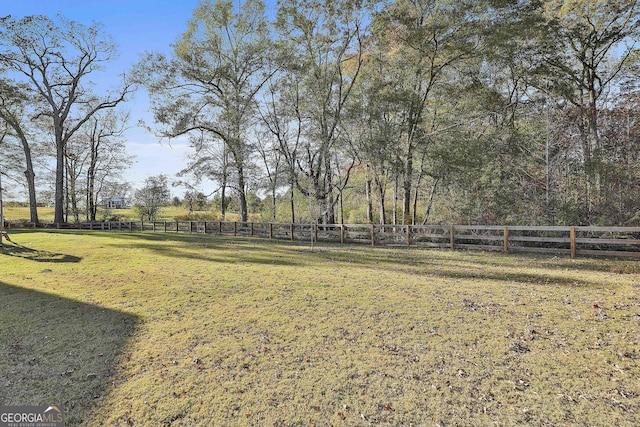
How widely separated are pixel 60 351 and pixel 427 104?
1421 centimetres

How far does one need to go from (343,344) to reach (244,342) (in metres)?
1.11

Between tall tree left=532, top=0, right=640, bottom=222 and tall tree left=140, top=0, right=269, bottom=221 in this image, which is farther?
tall tree left=140, top=0, right=269, bottom=221

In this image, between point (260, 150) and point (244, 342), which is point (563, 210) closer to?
point (244, 342)

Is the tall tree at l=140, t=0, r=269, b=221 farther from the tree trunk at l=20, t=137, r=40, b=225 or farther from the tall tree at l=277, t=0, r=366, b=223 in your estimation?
the tree trunk at l=20, t=137, r=40, b=225

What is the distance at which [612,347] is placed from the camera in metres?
3.06

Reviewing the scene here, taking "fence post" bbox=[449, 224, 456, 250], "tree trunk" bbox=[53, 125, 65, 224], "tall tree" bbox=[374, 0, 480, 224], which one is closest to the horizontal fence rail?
"fence post" bbox=[449, 224, 456, 250]

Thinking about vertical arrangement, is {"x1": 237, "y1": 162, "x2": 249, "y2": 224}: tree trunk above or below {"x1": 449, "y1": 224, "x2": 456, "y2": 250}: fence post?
above

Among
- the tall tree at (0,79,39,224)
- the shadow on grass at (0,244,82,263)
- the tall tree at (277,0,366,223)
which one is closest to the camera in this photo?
the shadow on grass at (0,244,82,263)

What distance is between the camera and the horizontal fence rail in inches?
324

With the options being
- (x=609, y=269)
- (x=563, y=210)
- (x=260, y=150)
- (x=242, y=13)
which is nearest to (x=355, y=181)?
(x=260, y=150)

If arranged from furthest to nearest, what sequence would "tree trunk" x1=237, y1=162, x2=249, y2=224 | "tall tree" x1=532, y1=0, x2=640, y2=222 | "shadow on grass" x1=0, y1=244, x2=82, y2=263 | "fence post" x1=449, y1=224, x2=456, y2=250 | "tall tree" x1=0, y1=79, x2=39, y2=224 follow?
"tall tree" x1=0, y1=79, x2=39, y2=224
"tree trunk" x1=237, y1=162, x2=249, y2=224
"fence post" x1=449, y1=224, x2=456, y2=250
"tall tree" x1=532, y1=0, x2=640, y2=222
"shadow on grass" x1=0, y1=244, x2=82, y2=263

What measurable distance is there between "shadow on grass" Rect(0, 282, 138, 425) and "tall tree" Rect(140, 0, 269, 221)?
502 inches

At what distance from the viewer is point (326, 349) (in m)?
3.22

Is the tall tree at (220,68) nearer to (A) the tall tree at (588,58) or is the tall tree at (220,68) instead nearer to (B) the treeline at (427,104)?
(B) the treeline at (427,104)
